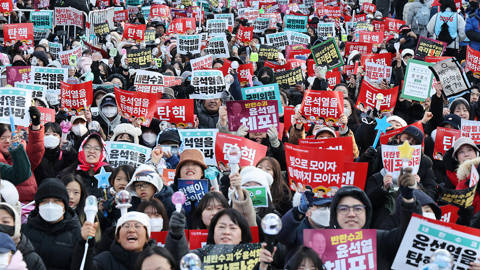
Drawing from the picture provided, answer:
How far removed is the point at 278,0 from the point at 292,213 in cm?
1818

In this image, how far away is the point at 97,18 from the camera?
1811 cm

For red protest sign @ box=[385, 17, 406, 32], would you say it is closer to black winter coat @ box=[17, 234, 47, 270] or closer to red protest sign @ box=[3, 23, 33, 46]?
red protest sign @ box=[3, 23, 33, 46]

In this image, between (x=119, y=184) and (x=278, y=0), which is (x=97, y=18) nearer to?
(x=278, y=0)

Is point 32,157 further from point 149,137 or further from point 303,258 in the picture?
point 303,258

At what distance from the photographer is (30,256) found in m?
4.93

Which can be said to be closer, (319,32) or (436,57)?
(436,57)

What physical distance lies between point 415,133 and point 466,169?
1.94 ft

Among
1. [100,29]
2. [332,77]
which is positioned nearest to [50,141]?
[332,77]

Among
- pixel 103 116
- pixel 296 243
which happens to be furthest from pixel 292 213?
pixel 103 116

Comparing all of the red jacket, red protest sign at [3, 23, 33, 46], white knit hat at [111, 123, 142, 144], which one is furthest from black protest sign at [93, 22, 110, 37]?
the red jacket

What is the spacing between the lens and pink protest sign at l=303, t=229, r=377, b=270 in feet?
15.6

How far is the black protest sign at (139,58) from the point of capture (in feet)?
42.2

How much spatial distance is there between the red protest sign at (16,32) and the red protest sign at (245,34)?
3.96 m

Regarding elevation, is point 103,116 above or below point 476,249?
below
